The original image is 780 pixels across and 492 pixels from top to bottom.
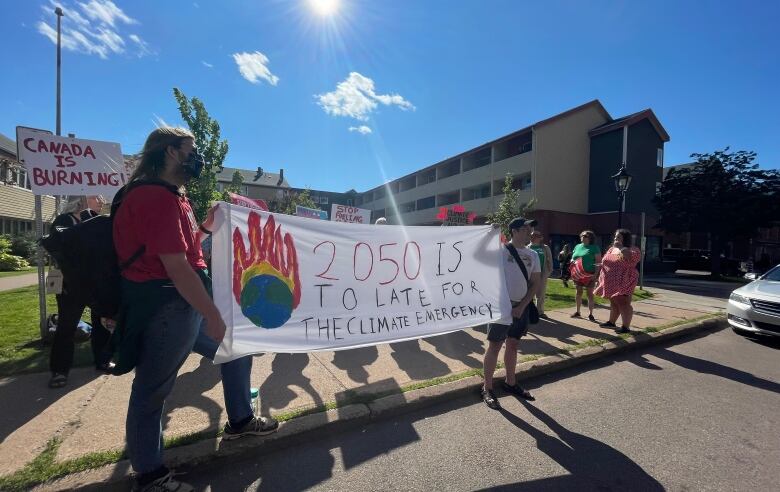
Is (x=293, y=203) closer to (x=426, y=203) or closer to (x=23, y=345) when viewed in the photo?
(x=426, y=203)

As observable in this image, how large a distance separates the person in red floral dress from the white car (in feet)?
7.48

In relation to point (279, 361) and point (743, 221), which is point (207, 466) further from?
point (743, 221)

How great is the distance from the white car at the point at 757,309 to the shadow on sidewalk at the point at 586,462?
5.90 m

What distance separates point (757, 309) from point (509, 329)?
6041mm

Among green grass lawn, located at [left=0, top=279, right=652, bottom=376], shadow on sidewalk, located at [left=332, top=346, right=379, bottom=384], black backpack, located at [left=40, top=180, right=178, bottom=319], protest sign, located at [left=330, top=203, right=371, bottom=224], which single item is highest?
protest sign, located at [left=330, top=203, right=371, bottom=224]

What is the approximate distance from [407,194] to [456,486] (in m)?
42.2

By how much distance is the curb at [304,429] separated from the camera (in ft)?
7.45

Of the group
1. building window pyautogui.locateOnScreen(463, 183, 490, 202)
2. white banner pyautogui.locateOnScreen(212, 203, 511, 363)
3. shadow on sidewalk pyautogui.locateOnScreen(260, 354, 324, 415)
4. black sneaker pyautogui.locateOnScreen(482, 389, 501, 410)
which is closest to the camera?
white banner pyautogui.locateOnScreen(212, 203, 511, 363)

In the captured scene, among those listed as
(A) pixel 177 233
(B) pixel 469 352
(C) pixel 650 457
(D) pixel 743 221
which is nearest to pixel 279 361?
(B) pixel 469 352

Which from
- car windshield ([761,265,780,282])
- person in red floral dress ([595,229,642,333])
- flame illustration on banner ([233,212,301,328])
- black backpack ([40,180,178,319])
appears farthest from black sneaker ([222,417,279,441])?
car windshield ([761,265,780,282])

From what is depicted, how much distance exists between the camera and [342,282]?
364 cm

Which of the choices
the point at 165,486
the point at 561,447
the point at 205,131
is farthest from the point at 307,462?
the point at 205,131

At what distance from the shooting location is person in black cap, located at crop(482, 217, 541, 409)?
370cm

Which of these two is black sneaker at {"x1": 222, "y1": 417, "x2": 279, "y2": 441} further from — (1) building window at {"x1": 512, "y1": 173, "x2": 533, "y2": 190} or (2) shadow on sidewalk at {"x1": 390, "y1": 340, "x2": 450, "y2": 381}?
(1) building window at {"x1": 512, "y1": 173, "x2": 533, "y2": 190}
